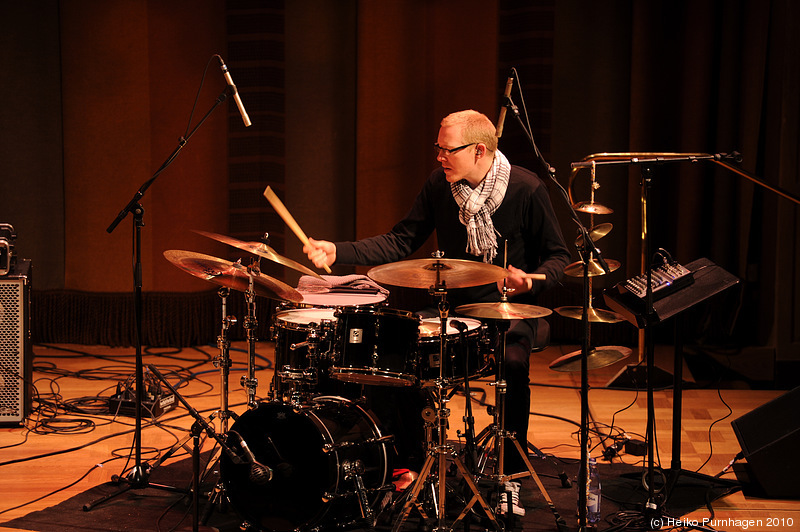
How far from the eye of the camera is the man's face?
329 centimetres

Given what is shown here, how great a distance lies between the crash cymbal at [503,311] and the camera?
105 inches

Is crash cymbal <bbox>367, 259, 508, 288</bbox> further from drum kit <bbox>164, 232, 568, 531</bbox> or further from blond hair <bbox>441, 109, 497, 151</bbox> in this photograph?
blond hair <bbox>441, 109, 497, 151</bbox>

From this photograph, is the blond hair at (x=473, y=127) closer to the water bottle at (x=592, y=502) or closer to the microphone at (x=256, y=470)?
the water bottle at (x=592, y=502)

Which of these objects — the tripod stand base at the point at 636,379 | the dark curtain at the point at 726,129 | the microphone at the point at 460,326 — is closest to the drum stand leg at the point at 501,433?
the microphone at the point at 460,326

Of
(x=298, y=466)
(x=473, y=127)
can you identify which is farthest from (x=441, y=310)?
(x=473, y=127)

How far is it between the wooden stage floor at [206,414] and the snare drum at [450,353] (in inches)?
25.1

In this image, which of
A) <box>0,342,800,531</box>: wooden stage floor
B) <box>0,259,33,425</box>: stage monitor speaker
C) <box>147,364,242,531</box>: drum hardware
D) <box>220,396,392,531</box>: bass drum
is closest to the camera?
<box>147,364,242,531</box>: drum hardware

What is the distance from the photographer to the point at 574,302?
5.41 meters

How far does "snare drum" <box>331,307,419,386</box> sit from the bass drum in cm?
19

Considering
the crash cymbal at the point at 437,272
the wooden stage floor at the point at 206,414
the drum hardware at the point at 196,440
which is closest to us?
the drum hardware at the point at 196,440

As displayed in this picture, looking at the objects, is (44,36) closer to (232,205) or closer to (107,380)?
(232,205)

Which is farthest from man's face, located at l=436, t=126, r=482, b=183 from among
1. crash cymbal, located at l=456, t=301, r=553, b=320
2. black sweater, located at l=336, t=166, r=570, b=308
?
crash cymbal, located at l=456, t=301, r=553, b=320

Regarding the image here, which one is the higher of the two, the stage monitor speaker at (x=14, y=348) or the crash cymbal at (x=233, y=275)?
the crash cymbal at (x=233, y=275)

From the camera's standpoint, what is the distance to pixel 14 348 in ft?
12.9
